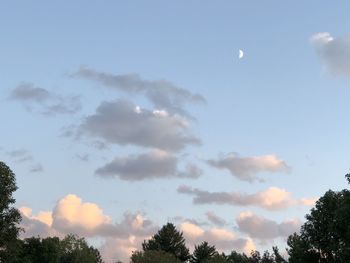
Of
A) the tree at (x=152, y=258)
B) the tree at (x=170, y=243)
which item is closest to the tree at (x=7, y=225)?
the tree at (x=152, y=258)

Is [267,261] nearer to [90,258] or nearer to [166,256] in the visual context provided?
[166,256]

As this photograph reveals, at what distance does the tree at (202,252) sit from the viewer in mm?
140375

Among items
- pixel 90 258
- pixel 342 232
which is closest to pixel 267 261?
pixel 342 232

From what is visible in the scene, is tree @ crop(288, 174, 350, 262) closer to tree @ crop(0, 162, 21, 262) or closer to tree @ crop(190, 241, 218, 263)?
tree @ crop(0, 162, 21, 262)

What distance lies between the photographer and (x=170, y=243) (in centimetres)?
14375

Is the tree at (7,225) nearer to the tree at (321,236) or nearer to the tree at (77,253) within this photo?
the tree at (321,236)

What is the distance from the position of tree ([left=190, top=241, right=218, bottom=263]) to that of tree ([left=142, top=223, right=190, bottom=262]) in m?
2.27

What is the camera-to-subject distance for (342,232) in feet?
195

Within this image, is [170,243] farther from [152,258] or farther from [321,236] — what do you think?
[321,236]

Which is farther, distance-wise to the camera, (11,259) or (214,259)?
(214,259)

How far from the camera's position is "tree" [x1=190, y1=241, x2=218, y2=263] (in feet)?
461

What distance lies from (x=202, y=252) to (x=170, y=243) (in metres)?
9.11

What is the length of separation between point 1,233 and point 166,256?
62.2 meters

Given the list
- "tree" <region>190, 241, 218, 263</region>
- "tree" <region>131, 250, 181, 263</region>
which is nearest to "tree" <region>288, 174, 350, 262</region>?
"tree" <region>131, 250, 181, 263</region>
